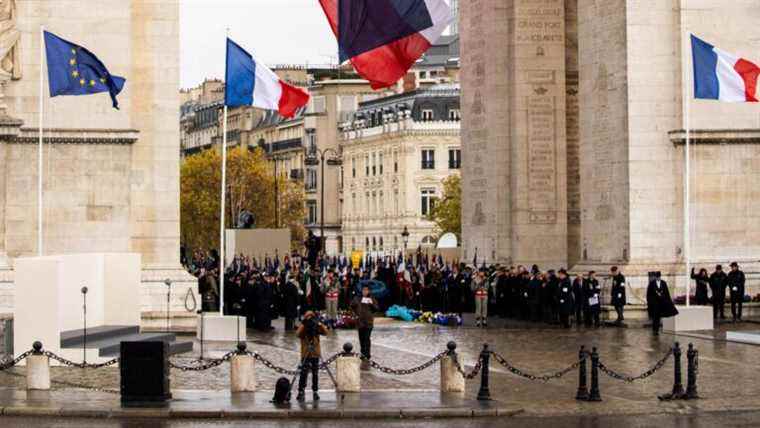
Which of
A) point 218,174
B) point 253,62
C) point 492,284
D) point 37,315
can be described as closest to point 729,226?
point 492,284

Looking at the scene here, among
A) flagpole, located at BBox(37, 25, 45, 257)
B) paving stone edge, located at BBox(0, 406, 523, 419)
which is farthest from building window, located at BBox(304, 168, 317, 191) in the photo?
paving stone edge, located at BBox(0, 406, 523, 419)

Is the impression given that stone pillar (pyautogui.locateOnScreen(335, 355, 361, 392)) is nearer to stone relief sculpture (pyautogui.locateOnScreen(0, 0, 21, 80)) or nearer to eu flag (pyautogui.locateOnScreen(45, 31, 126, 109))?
eu flag (pyautogui.locateOnScreen(45, 31, 126, 109))

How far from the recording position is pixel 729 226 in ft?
174

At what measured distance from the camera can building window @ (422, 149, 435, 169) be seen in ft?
486

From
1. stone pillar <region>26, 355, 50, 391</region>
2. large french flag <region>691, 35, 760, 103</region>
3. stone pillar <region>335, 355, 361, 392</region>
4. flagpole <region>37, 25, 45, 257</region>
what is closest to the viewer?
stone pillar <region>335, 355, 361, 392</region>

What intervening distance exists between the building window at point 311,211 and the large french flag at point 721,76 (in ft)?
401

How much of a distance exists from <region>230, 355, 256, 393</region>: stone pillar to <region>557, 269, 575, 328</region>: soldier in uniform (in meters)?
20.1

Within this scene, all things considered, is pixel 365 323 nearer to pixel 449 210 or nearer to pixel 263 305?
pixel 263 305

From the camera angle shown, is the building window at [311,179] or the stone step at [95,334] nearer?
the stone step at [95,334]

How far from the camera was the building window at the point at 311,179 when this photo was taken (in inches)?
6707

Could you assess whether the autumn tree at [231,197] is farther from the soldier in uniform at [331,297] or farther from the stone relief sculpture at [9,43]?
the stone relief sculpture at [9,43]

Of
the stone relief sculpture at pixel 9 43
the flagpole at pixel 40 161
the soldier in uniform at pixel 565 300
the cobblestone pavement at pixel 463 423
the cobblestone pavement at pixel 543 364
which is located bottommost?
the cobblestone pavement at pixel 463 423

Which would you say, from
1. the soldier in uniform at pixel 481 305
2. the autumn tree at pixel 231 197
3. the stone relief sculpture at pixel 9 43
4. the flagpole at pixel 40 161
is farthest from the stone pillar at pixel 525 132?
the autumn tree at pixel 231 197

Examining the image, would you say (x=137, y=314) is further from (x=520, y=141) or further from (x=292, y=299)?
(x=520, y=141)
